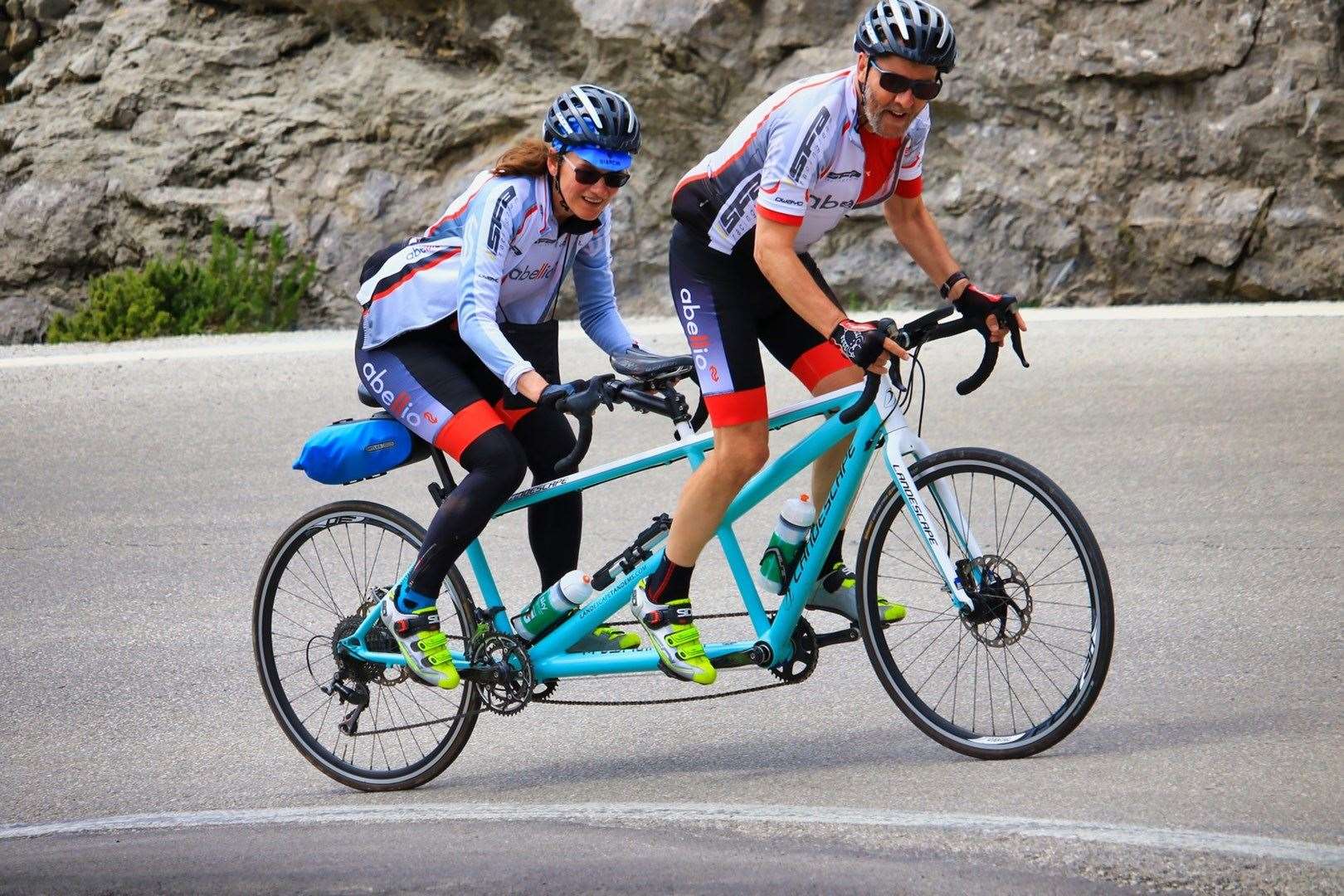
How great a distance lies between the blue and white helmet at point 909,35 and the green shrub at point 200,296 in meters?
10.1

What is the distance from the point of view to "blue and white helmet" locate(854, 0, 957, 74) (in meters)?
4.20

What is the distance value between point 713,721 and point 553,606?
79cm

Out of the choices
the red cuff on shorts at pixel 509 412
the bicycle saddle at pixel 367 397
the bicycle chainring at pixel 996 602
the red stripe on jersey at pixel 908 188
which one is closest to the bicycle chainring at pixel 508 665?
the red cuff on shorts at pixel 509 412

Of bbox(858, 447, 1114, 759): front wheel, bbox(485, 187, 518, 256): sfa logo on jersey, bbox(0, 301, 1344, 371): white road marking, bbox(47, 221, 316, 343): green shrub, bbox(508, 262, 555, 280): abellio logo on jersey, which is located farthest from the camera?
bbox(47, 221, 316, 343): green shrub

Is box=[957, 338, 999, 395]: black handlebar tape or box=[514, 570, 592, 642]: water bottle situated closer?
box=[957, 338, 999, 395]: black handlebar tape

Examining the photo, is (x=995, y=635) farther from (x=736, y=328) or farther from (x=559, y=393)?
(x=559, y=393)

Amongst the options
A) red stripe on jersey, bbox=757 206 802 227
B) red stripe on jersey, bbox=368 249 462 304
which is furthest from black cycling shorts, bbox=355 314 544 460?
red stripe on jersey, bbox=757 206 802 227

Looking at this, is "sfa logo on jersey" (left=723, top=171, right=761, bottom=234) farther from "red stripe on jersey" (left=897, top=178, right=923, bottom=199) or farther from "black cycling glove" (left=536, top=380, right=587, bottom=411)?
"black cycling glove" (left=536, top=380, right=587, bottom=411)

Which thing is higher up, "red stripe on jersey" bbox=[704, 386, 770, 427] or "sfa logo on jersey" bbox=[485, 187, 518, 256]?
"sfa logo on jersey" bbox=[485, 187, 518, 256]

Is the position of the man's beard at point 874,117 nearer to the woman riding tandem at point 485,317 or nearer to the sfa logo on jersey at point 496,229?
the woman riding tandem at point 485,317

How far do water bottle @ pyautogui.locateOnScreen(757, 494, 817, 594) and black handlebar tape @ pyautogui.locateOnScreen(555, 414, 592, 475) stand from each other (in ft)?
2.07

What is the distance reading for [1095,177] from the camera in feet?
44.4

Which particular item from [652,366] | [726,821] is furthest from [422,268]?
[726,821]

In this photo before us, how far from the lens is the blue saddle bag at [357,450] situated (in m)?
4.62
